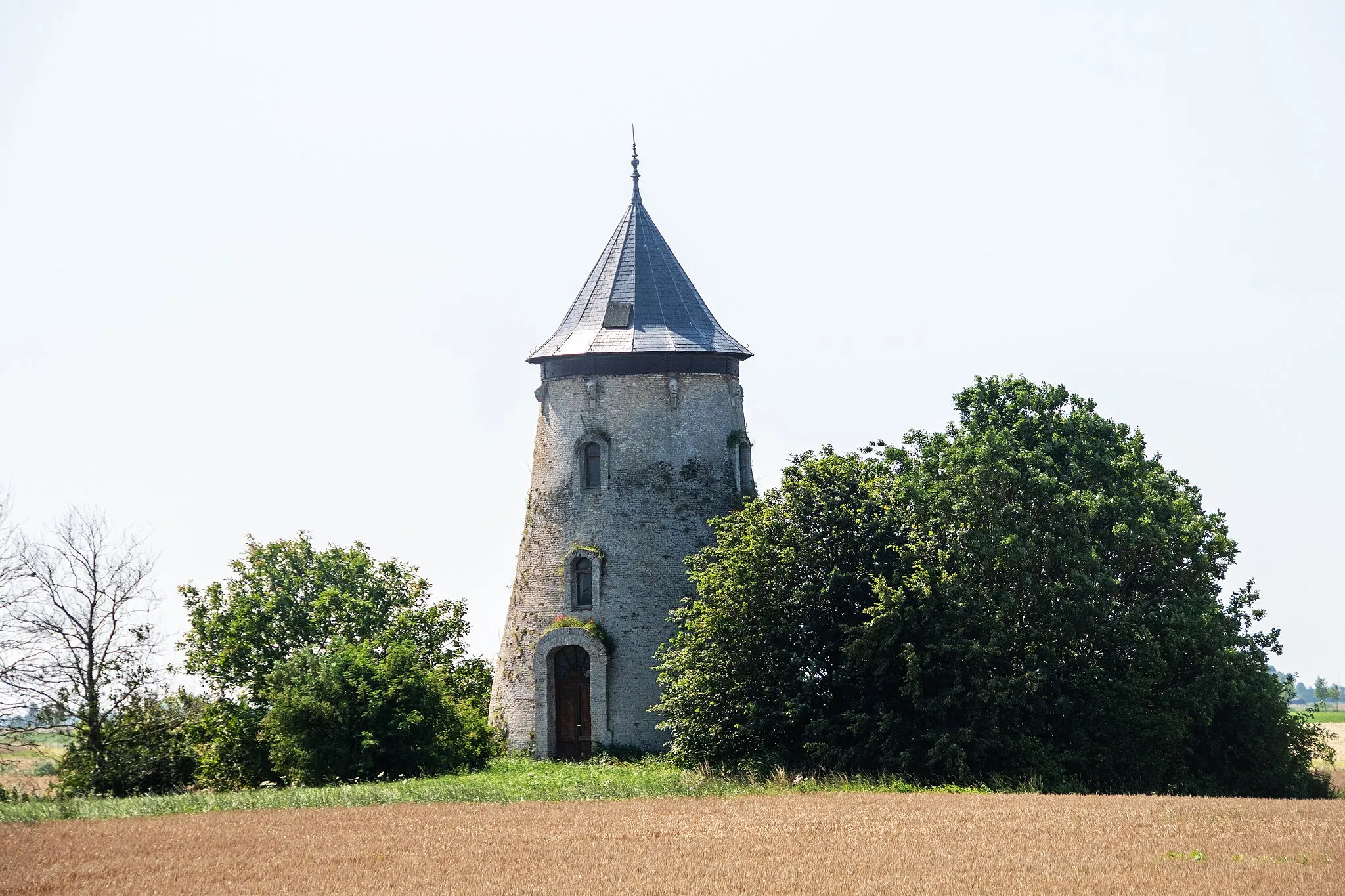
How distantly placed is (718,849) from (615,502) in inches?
715

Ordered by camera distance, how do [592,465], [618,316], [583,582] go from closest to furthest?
[583,582], [592,465], [618,316]

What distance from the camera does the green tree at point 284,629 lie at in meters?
39.2

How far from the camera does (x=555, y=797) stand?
2984 centimetres

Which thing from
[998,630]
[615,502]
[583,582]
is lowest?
[998,630]

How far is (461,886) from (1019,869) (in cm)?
683

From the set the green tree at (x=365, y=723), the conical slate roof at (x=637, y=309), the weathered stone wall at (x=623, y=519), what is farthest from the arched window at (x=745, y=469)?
the green tree at (x=365, y=723)

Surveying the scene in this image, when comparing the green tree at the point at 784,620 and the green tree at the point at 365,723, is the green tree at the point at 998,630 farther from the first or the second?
the green tree at the point at 365,723

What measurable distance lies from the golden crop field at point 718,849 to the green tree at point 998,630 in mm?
4876

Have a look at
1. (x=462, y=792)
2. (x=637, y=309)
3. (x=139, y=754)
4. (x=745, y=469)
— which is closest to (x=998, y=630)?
(x=745, y=469)

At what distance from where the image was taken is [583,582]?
39.6m

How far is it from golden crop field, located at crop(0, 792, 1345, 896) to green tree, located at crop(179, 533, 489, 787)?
11.4 meters

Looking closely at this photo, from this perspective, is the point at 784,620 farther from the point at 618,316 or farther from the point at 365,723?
the point at 618,316

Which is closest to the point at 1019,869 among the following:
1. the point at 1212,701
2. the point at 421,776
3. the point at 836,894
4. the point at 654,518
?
the point at 836,894

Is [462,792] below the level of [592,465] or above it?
below
